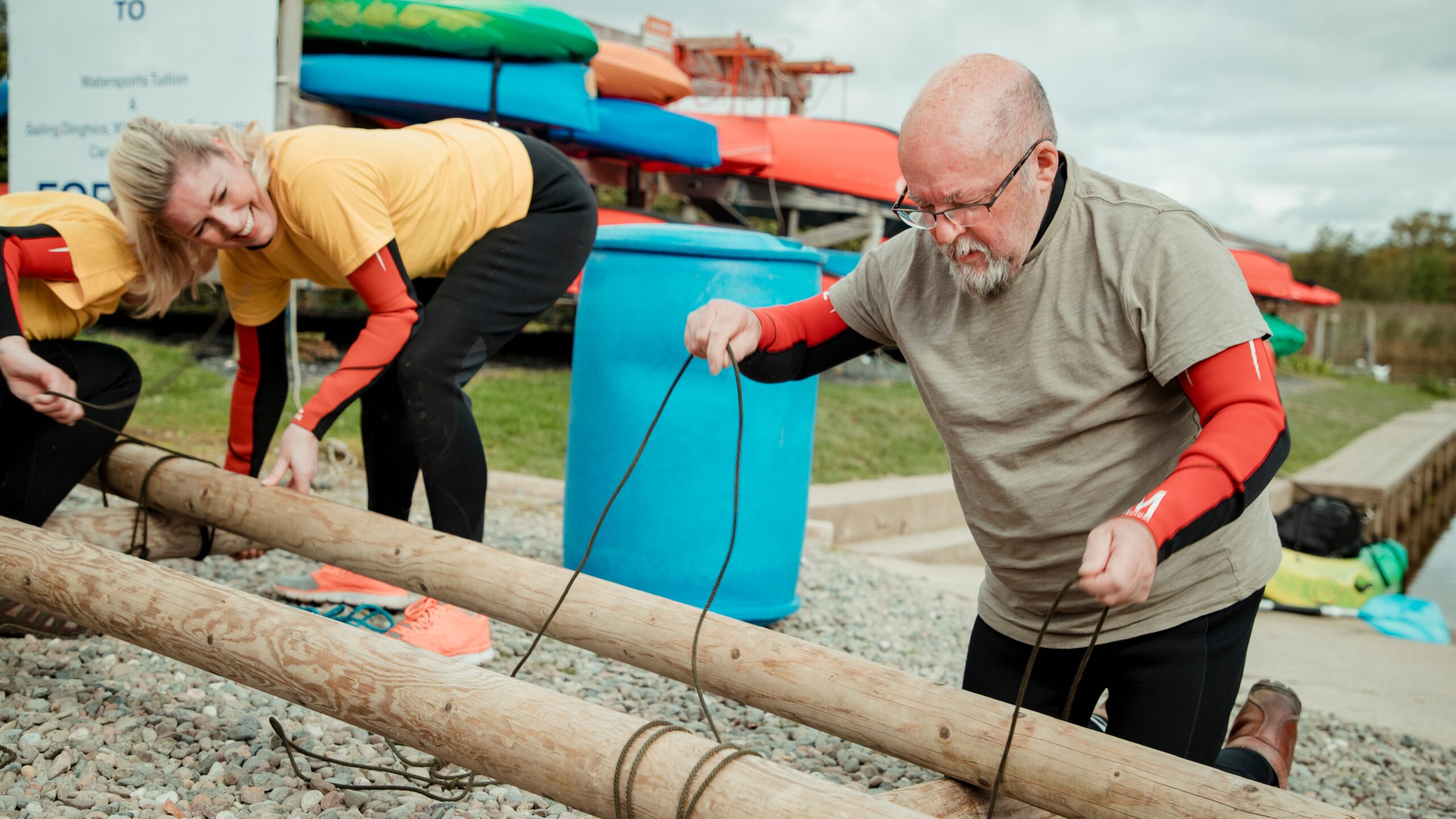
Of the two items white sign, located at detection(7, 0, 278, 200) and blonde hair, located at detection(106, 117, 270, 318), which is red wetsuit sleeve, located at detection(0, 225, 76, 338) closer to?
blonde hair, located at detection(106, 117, 270, 318)

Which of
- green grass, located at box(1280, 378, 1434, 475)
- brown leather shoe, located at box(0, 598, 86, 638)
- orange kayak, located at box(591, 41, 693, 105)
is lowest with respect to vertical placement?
green grass, located at box(1280, 378, 1434, 475)

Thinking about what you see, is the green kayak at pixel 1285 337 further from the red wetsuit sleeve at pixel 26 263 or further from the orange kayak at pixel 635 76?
the red wetsuit sleeve at pixel 26 263

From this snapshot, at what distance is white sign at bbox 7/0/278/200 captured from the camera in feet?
16.4

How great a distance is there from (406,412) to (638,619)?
3.46 feet

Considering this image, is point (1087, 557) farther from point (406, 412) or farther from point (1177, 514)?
point (406, 412)

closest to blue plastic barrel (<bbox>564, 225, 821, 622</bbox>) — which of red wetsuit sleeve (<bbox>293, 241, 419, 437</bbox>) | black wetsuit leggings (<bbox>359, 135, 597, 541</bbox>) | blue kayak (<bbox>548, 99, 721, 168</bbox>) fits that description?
black wetsuit leggings (<bbox>359, 135, 597, 541</bbox>)

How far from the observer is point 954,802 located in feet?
6.50

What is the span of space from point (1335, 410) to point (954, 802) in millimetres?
17639

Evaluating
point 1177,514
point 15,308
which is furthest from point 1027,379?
point 15,308

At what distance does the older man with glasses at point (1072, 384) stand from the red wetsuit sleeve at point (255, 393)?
5.44 feet

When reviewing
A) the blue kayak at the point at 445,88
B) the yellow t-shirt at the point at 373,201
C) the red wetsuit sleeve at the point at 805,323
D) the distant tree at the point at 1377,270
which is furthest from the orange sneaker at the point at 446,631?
the distant tree at the point at 1377,270

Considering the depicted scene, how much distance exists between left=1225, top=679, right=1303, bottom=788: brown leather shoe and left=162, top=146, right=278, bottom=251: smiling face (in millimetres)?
2690

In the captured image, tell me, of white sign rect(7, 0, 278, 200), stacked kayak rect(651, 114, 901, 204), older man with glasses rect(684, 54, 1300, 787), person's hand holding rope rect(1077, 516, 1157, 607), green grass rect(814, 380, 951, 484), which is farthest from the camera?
stacked kayak rect(651, 114, 901, 204)

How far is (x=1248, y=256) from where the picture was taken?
15391 millimetres
